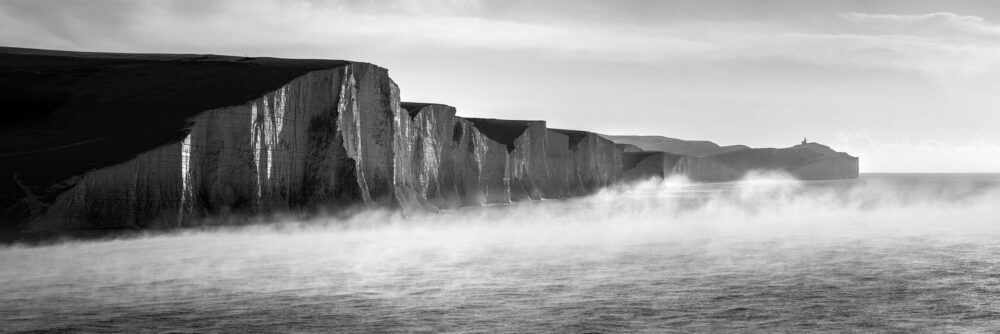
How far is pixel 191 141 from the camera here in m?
54.5

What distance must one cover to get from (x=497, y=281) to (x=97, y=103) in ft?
112

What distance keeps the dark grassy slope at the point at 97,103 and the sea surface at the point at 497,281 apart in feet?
18.0

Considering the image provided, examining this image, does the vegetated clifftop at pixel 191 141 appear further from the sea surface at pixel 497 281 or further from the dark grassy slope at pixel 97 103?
the sea surface at pixel 497 281

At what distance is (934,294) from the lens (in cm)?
3102

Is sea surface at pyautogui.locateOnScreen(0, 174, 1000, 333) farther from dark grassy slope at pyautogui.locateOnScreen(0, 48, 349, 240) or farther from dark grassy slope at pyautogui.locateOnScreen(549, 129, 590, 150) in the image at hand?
dark grassy slope at pyautogui.locateOnScreen(549, 129, 590, 150)

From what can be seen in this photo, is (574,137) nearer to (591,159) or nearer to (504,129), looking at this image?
(591,159)

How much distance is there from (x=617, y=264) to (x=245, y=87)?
29.2 metres

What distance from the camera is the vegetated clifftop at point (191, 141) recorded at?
49906 millimetres

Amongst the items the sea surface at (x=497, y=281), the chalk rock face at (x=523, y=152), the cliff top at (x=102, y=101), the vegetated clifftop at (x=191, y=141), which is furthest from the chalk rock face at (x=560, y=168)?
the sea surface at (x=497, y=281)

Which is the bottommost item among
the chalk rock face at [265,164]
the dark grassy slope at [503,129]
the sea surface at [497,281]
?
the sea surface at [497,281]

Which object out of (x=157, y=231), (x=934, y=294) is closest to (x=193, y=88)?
(x=157, y=231)

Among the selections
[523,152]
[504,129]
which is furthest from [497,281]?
[504,129]

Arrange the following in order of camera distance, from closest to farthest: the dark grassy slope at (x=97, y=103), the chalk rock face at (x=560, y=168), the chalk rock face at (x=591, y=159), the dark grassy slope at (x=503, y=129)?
the dark grassy slope at (x=97, y=103) < the dark grassy slope at (x=503, y=129) < the chalk rock face at (x=560, y=168) < the chalk rock face at (x=591, y=159)

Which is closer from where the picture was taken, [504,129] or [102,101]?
[102,101]
